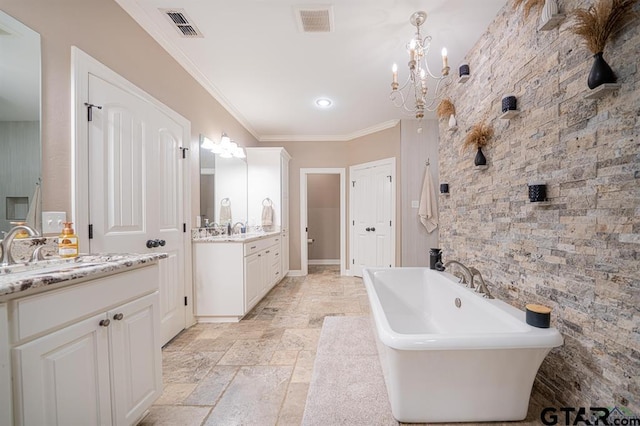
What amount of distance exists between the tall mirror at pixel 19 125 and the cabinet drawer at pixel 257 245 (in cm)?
172

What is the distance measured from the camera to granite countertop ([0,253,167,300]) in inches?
31.6

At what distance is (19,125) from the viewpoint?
1.24 meters

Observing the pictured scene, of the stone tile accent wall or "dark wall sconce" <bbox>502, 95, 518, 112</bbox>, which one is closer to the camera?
the stone tile accent wall

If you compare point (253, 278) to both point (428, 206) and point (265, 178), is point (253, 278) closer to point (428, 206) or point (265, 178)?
point (265, 178)

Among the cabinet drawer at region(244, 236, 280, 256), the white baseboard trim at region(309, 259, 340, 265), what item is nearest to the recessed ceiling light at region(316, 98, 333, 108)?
the cabinet drawer at region(244, 236, 280, 256)

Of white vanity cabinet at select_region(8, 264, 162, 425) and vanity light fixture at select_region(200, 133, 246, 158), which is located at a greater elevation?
vanity light fixture at select_region(200, 133, 246, 158)

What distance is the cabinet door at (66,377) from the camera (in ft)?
2.71

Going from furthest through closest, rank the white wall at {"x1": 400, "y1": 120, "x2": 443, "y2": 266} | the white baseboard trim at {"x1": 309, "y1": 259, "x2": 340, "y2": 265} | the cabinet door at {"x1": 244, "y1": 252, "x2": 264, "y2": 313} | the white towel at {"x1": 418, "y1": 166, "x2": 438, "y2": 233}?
the white baseboard trim at {"x1": 309, "y1": 259, "x2": 340, "y2": 265}, the white wall at {"x1": 400, "y1": 120, "x2": 443, "y2": 266}, the white towel at {"x1": 418, "y1": 166, "x2": 438, "y2": 233}, the cabinet door at {"x1": 244, "y1": 252, "x2": 264, "y2": 313}

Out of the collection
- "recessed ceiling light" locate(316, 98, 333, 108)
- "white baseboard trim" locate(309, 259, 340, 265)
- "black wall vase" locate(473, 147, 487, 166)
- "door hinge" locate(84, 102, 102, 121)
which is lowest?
"white baseboard trim" locate(309, 259, 340, 265)

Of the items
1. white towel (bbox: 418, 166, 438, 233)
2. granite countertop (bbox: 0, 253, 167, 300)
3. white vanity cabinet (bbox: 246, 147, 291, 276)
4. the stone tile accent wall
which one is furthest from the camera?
white vanity cabinet (bbox: 246, 147, 291, 276)

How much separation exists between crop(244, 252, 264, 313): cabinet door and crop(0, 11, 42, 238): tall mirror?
1.77 metres

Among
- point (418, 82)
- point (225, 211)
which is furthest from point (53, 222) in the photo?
point (418, 82)

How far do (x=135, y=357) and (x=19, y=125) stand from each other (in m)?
1.23

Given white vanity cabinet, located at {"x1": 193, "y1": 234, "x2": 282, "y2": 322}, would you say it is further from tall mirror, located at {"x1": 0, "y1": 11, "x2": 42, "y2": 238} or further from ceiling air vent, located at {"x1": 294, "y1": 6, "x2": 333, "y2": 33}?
ceiling air vent, located at {"x1": 294, "y1": 6, "x2": 333, "y2": 33}
